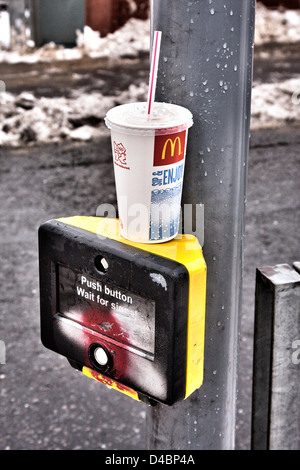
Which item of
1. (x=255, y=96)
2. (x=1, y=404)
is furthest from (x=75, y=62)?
(x=1, y=404)

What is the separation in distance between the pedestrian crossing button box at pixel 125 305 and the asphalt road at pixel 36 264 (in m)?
1.75

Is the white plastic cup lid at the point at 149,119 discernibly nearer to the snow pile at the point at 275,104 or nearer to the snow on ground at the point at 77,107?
the snow on ground at the point at 77,107

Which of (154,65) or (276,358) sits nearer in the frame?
(154,65)

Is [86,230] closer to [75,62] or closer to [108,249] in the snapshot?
[108,249]

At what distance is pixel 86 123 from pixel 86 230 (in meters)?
6.32

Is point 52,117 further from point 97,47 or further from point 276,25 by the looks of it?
point 276,25

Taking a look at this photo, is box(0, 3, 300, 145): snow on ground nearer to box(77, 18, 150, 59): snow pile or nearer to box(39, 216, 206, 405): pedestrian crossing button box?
box(77, 18, 150, 59): snow pile

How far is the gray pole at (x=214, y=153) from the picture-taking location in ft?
5.32

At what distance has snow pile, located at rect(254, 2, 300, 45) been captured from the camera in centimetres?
1303

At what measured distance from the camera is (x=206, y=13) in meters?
1.60

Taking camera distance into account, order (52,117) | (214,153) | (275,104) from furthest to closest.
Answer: (275,104), (52,117), (214,153)

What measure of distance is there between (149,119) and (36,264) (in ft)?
11.7

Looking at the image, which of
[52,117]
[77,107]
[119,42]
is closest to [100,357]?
[52,117]

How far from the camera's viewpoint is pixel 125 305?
5.72ft
